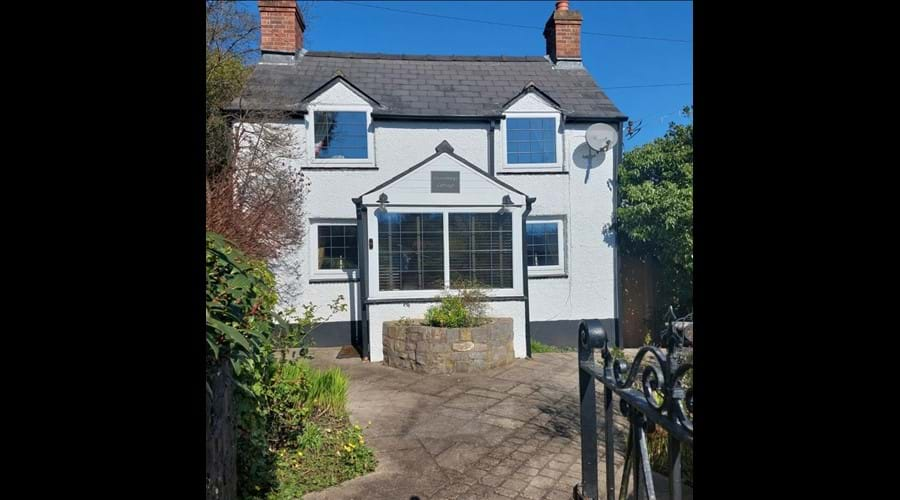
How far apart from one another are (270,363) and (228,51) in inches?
332

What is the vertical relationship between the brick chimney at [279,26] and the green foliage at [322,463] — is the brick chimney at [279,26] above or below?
above

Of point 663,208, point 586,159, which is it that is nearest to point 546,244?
point 586,159

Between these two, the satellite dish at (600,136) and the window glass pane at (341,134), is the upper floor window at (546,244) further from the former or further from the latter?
the window glass pane at (341,134)

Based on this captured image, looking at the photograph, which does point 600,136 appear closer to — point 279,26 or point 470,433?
point 470,433

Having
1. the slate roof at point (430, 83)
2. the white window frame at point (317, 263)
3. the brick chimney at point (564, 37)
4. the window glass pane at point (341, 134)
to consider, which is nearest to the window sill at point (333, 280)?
the white window frame at point (317, 263)

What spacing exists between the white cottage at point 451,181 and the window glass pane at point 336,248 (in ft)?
0.07

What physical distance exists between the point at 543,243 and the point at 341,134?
5.01m

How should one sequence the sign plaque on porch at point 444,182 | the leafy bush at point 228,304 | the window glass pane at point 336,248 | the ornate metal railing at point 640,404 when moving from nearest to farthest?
1. the ornate metal railing at point 640,404
2. the leafy bush at point 228,304
3. the sign plaque on porch at point 444,182
4. the window glass pane at point 336,248

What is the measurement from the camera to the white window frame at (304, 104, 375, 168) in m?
9.59

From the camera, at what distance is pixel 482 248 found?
28.1 feet

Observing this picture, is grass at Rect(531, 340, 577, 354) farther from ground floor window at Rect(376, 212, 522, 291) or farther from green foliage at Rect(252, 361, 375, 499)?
green foliage at Rect(252, 361, 375, 499)

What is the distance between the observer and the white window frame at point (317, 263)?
9552mm
